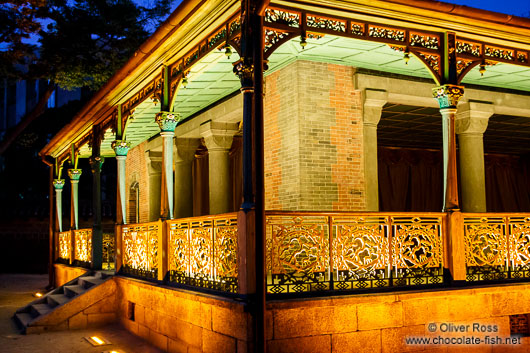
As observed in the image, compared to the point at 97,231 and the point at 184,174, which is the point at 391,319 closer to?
the point at 97,231

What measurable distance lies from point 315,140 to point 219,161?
11.8 ft

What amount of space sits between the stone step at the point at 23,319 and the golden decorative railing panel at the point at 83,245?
2120mm

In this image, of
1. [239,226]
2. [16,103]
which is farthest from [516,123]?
[16,103]

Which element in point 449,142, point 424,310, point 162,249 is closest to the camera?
point 424,310

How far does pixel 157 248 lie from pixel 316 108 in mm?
3375

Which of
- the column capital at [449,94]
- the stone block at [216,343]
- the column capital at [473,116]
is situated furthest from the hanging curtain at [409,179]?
the stone block at [216,343]

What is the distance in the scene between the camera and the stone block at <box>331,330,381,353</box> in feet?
22.7

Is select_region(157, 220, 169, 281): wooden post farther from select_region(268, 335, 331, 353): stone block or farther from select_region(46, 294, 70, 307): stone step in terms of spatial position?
select_region(46, 294, 70, 307): stone step

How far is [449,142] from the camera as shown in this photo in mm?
7980

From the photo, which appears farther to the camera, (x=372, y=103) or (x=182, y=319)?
(x=372, y=103)

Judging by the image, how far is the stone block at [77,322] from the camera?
1102 centimetres

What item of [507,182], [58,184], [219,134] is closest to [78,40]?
[58,184]

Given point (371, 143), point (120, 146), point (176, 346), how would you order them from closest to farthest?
point (176, 346)
point (371, 143)
point (120, 146)

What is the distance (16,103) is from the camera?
40.1 meters
